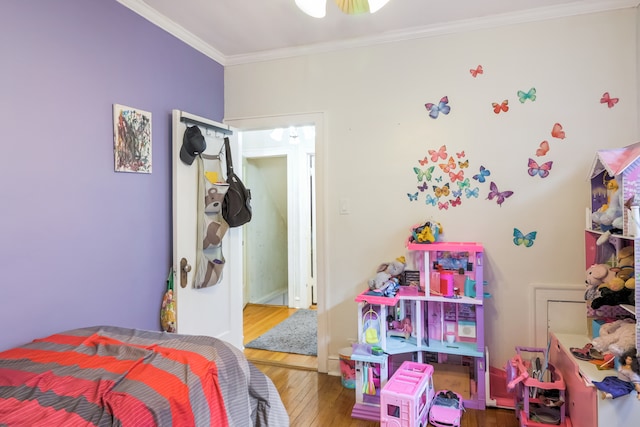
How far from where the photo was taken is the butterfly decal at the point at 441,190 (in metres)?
2.62

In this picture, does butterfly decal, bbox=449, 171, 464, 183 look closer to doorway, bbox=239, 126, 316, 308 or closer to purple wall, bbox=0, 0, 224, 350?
purple wall, bbox=0, 0, 224, 350

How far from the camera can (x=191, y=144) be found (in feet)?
8.18

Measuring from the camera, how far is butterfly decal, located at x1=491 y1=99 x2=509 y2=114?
2.50m

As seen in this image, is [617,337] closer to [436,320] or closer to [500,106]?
[436,320]

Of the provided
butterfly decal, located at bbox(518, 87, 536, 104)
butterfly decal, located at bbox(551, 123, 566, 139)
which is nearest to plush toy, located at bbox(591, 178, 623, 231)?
butterfly decal, located at bbox(551, 123, 566, 139)

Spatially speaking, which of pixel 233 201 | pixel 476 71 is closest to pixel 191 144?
pixel 233 201

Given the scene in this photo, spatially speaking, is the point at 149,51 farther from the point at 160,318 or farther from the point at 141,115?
the point at 160,318

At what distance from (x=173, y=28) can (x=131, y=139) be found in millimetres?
881

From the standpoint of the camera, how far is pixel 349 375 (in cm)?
266

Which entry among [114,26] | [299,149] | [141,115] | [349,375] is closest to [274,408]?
[349,375]

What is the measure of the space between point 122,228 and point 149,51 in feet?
3.69

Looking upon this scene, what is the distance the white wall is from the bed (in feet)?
4.72

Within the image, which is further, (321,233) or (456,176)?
(321,233)

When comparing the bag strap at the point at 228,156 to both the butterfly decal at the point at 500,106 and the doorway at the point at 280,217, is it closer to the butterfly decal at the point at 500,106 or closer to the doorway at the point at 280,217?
the doorway at the point at 280,217
